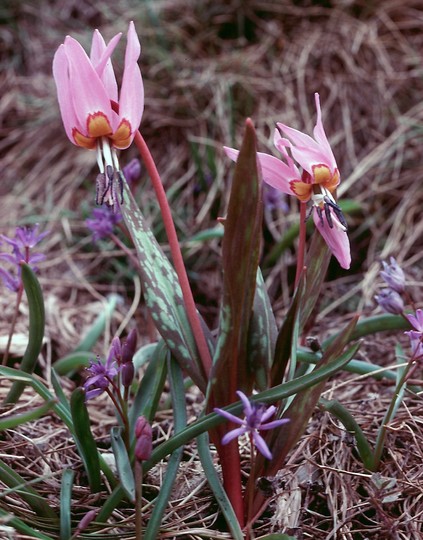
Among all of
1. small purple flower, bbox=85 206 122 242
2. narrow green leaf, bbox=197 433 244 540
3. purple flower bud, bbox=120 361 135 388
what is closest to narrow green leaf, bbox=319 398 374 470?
narrow green leaf, bbox=197 433 244 540

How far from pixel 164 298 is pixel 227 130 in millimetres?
1811

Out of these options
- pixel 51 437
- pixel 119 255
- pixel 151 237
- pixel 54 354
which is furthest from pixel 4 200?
pixel 151 237

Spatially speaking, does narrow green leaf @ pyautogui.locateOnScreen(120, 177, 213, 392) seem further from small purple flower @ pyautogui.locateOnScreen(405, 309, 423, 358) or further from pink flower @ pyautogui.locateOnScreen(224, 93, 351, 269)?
small purple flower @ pyautogui.locateOnScreen(405, 309, 423, 358)

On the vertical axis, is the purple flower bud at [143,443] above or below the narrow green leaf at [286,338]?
below

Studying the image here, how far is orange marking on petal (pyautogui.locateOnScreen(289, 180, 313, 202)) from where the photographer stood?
1.23 m

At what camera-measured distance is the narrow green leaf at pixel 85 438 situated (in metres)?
1.18

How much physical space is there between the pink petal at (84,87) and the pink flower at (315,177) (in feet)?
0.75

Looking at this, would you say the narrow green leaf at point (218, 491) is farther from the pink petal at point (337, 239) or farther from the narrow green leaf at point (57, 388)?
the pink petal at point (337, 239)

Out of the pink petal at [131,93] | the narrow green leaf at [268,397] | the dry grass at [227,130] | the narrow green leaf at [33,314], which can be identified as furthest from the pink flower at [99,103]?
the dry grass at [227,130]

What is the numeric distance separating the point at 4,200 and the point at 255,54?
1251 mm

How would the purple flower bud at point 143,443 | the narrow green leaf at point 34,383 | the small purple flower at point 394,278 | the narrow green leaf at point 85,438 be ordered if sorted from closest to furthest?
the purple flower bud at point 143,443 < the narrow green leaf at point 85,438 < the narrow green leaf at point 34,383 < the small purple flower at point 394,278

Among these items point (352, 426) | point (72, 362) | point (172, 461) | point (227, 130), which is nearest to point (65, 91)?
point (172, 461)

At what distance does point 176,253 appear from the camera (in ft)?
4.08

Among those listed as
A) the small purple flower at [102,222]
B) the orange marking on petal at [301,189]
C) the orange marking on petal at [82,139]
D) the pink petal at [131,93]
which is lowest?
the small purple flower at [102,222]
